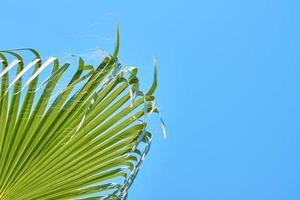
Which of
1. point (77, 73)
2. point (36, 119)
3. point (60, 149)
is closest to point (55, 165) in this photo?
point (60, 149)

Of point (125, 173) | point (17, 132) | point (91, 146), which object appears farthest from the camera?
point (125, 173)

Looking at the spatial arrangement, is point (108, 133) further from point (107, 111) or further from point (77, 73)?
point (77, 73)

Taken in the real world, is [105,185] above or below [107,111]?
below

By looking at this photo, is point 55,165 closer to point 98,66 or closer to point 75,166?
Result: point 75,166

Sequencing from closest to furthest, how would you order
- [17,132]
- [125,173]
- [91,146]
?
[17,132]
[91,146]
[125,173]

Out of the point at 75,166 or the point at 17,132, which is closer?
the point at 17,132

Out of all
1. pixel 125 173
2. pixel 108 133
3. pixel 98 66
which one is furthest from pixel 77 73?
pixel 125 173
